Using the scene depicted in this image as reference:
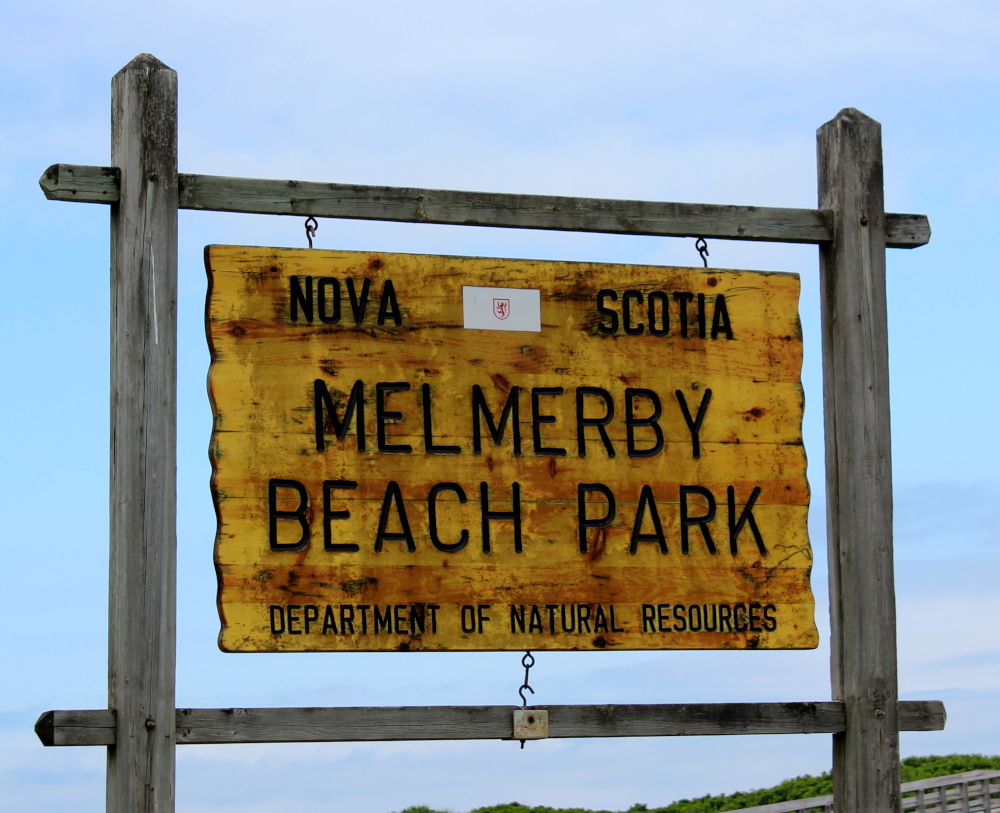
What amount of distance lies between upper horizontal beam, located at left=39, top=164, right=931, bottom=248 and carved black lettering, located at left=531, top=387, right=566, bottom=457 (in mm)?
841

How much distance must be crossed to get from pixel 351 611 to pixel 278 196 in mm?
1988

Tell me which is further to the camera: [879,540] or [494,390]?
[879,540]

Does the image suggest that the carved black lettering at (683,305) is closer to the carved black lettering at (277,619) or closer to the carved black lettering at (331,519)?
the carved black lettering at (331,519)

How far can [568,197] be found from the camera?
6742mm

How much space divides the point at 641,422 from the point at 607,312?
569 mm

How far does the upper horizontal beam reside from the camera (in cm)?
624

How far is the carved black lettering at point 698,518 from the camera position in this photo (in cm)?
663

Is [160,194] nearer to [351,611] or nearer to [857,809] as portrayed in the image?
[351,611]

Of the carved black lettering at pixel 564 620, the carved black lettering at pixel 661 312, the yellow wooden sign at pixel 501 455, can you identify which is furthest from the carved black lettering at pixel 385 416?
the carved black lettering at pixel 661 312

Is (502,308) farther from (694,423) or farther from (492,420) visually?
(694,423)

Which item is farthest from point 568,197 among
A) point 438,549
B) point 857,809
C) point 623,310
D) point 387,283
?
point 857,809

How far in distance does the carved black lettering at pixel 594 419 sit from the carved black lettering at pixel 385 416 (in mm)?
837

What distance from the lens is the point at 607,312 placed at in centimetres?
666

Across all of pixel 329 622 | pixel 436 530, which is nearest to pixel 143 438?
pixel 329 622
